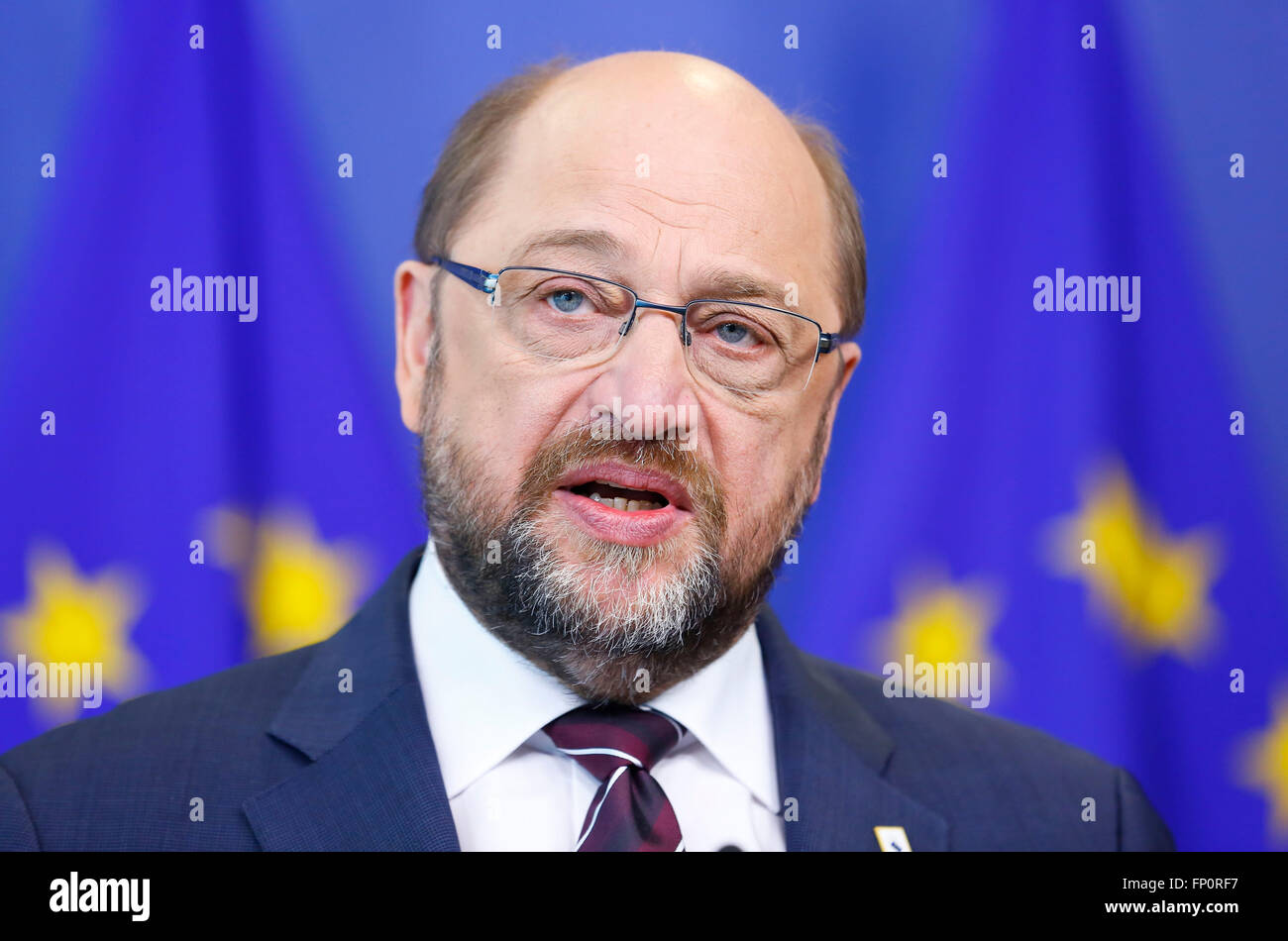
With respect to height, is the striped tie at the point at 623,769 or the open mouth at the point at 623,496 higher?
the open mouth at the point at 623,496

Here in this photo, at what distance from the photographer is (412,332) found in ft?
6.66

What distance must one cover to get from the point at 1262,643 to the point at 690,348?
147 centimetres

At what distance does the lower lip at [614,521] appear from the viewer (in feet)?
5.84

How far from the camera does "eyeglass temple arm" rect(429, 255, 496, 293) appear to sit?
6.12ft

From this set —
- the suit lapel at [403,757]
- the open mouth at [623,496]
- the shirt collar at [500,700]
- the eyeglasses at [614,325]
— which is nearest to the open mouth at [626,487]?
the open mouth at [623,496]

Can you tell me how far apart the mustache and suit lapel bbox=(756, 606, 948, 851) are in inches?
14.3

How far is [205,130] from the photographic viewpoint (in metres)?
2.18

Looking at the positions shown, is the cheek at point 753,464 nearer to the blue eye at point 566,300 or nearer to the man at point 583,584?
the man at point 583,584

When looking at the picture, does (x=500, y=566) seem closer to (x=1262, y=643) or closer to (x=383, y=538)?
(x=383, y=538)

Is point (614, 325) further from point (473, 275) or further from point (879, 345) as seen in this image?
point (879, 345)

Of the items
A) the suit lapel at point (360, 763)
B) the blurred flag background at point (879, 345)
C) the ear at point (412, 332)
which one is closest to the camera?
the suit lapel at point (360, 763)

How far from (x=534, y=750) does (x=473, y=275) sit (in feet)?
2.49

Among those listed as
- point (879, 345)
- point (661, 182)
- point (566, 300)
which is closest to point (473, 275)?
point (566, 300)
